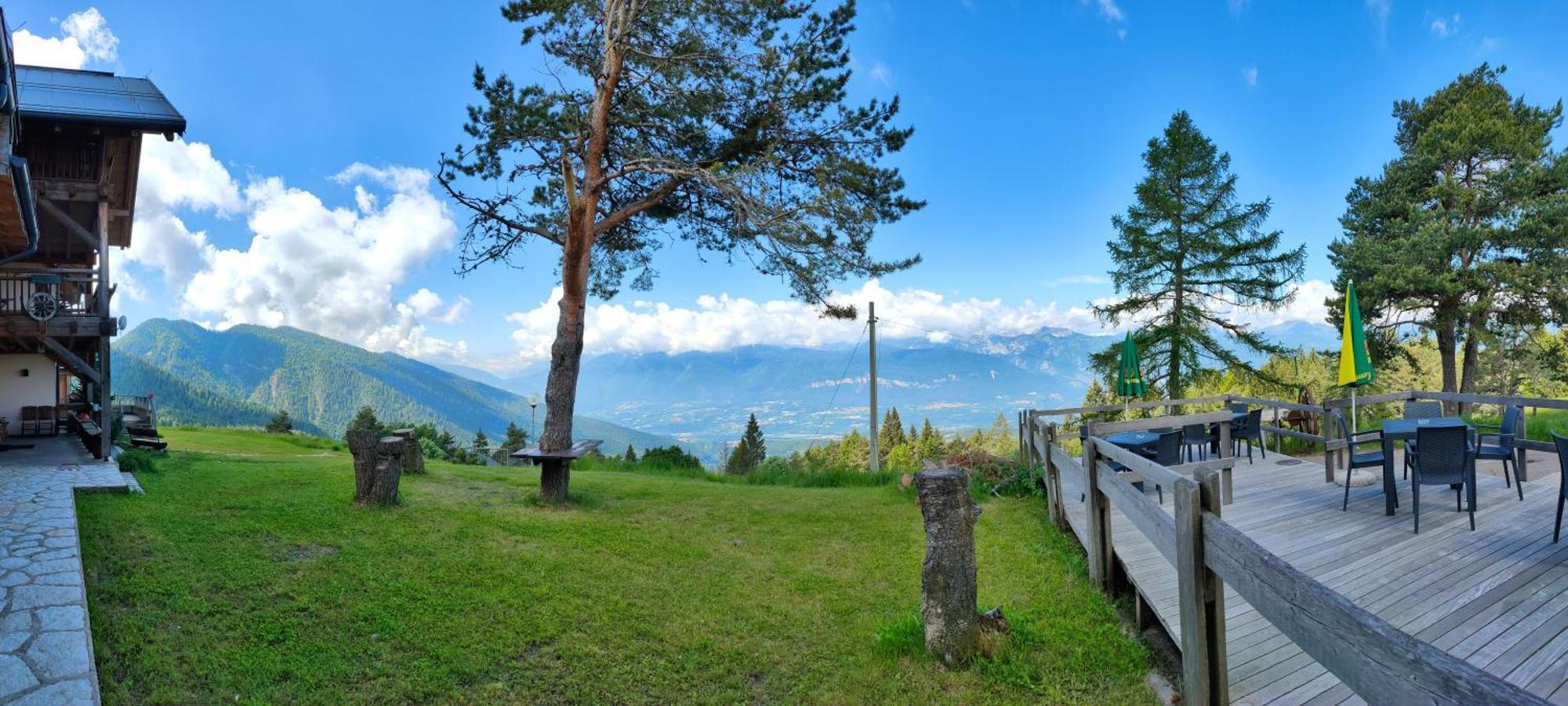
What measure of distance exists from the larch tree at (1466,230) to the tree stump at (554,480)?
2078cm

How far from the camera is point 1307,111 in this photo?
24.3 m

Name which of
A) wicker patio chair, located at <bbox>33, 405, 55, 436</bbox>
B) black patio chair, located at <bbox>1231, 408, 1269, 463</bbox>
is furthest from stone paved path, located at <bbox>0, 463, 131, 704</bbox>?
black patio chair, located at <bbox>1231, 408, 1269, 463</bbox>

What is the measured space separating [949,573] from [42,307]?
1457cm

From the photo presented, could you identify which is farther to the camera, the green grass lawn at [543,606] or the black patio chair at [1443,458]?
the black patio chair at [1443,458]

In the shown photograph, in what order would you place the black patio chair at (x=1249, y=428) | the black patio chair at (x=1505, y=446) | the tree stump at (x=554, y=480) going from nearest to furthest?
the black patio chair at (x=1505, y=446)
the tree stump at (x=554, y=480)
the black patio chair at (x=1249, y=428)

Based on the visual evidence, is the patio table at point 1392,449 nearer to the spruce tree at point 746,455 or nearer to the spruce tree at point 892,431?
the spruce tree at point 746,455

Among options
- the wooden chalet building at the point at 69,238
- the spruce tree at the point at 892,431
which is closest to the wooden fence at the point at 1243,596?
the wooden chalet building at the point at 69,238

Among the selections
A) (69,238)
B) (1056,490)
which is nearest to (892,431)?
(1056,490)

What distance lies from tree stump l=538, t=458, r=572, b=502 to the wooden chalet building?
5779 millimetres

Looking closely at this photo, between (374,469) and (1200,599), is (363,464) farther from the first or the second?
(1200,599)

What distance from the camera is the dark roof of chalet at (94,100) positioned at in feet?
37.0

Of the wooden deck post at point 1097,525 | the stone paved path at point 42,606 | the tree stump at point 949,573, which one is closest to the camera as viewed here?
the stone paved path at point 42,606

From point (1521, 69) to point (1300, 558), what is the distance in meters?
23.5

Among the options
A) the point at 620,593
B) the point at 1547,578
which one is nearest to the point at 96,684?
the point at 620,593
